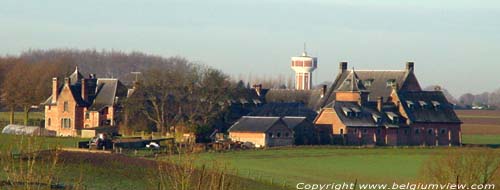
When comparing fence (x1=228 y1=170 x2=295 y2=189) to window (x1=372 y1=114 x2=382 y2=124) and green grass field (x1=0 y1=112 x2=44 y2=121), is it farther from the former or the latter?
green grass field (x1=0 y1=112 x2=44 y2=121)

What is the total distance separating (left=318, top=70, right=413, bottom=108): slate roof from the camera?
3356 inches

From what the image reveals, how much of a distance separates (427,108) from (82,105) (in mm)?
24843

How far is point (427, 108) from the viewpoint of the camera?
82.3m

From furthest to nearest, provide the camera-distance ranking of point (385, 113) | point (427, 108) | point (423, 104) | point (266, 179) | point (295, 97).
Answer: point (295, 97), point (427, 108), point (423, 104), point (385, 113), point (266, 179)

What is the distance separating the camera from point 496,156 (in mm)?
36719

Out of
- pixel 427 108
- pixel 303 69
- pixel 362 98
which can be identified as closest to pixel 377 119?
pixel 362 98

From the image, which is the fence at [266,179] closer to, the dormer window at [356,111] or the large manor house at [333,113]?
the large manor house at [333,113]

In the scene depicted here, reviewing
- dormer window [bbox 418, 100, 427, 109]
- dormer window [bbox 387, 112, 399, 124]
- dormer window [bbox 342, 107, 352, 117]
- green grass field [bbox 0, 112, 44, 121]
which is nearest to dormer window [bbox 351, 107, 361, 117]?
dormer window [bbox 342, 107, 352, 117]

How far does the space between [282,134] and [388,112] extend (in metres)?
10.5

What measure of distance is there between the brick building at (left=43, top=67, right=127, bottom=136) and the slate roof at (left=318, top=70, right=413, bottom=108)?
15.4 metres

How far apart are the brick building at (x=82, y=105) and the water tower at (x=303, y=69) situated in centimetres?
5141

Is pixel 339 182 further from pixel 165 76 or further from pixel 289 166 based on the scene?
pixel 165 76

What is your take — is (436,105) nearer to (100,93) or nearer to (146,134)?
(146,134)

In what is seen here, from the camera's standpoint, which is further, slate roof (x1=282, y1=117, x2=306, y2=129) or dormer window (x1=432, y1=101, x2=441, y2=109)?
dormer window (x1=432, y1=101, x2=441, y2=109)
